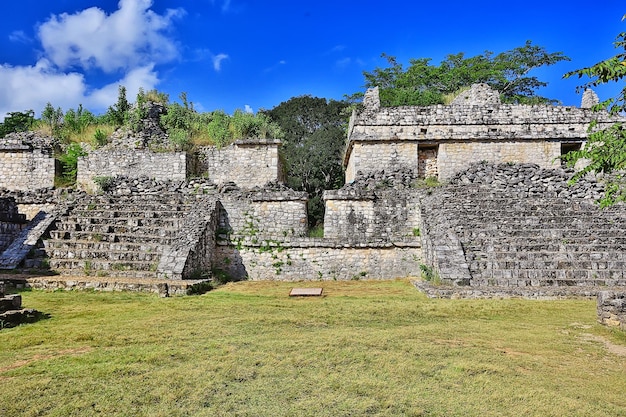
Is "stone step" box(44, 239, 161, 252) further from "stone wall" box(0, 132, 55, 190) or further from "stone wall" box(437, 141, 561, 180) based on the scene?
"stone wall" box(437, 141, 561, 180)

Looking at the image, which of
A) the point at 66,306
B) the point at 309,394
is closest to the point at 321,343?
the point at 309,394

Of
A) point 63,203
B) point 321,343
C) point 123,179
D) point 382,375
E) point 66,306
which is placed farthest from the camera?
point 123,179

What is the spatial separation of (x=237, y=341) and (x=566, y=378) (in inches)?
126

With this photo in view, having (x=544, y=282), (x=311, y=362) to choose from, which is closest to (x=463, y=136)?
(x=544, y=282)

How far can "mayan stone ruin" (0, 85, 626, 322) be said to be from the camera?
948 cm

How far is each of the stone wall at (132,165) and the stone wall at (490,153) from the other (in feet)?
29.8

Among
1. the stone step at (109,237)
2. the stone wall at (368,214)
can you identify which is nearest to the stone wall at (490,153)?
the stone wall at (368,214)

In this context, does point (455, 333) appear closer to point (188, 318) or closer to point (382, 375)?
point (382, 375)

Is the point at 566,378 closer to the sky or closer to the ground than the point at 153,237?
closer to the ground

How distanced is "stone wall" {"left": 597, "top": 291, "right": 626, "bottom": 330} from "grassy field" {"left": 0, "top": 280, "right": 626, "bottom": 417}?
22 centimetres

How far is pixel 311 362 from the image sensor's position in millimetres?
4191

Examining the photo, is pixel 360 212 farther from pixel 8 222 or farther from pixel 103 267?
pixel 8 222

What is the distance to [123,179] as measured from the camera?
14805mm

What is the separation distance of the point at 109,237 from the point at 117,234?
0.69 feet
